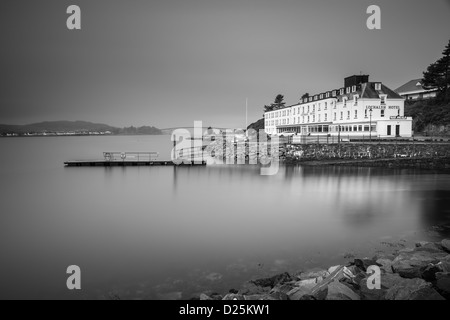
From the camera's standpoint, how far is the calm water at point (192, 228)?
31.8 ft

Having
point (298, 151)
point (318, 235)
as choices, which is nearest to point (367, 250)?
point (318, 235)

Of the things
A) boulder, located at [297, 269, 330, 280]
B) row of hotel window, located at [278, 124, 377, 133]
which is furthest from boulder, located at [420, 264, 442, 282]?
row of hotel window, located at [278, 124, 377, 133]

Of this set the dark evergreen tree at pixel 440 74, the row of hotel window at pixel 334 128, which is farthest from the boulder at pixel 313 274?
the dark evergreen tree at pixel 440 74

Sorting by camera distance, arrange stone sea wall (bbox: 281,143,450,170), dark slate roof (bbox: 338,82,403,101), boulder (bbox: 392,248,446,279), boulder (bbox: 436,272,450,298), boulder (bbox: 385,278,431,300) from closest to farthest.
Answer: boulder (bbox: 385,278,431,300) < boulder (bbox: 436,272,450,298) < boulder (bbox: 392,248,446,279) < stone sea wall (bbox: 281,143,450,170) < dark slate roof (bbox: 338,82,403,101)

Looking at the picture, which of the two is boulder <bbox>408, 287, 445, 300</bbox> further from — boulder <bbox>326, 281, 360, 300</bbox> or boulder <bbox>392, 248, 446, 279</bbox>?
boulder <bbox>392, 248, 446, 279</bbox>

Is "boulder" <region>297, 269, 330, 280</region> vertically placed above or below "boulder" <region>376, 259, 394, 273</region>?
below

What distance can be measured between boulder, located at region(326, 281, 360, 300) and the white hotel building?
4039cm

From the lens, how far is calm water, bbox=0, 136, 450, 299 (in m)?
9.69

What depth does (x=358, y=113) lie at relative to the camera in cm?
4962

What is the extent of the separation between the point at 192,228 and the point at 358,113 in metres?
42.0

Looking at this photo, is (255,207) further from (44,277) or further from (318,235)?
(44,277)

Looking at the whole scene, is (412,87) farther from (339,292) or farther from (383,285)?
(339,292)

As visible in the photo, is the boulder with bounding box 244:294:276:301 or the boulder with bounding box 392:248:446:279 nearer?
the boulder with bounding box 244:294:276:301

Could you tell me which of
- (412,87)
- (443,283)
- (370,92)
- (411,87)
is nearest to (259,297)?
(443,283)
